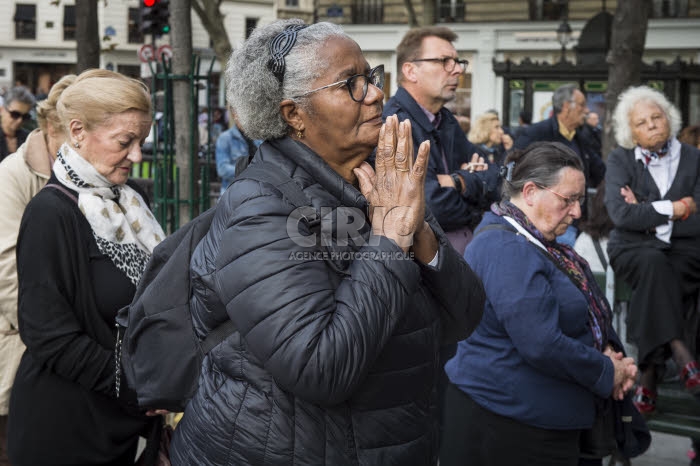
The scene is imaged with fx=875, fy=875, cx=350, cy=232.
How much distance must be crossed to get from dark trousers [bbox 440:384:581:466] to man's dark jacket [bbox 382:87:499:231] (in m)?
1.13

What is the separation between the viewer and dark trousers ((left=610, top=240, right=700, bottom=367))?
5.08 metres

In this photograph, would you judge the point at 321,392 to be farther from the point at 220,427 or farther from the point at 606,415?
the point at 606,415

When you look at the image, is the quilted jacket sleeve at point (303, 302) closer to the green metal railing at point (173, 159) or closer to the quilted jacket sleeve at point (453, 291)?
the quilted jacket sleeve at point (453, 291)

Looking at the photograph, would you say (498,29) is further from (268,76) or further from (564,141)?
(268,76)

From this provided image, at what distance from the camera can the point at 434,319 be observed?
7.88ft

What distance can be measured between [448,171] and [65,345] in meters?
2.69

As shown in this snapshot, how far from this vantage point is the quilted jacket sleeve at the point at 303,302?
6.66 feet

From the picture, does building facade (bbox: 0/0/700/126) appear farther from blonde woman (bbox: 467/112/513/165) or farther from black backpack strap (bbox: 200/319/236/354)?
black backpack strap (bbox: 200/319/236/354)

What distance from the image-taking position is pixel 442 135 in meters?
5.18

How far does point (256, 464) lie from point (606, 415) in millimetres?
2156

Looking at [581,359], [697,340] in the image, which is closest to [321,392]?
[581,359]

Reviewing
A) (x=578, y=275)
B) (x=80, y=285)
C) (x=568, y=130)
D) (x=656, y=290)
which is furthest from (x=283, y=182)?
(x=568, y=130)

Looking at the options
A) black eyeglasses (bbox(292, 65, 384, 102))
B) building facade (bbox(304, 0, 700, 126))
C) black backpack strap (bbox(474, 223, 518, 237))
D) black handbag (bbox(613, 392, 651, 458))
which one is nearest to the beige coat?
black eyeglasses (bbox(292, 65, 384, 102))

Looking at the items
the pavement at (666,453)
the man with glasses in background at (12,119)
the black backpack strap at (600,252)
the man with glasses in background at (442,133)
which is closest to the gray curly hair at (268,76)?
the man with glasses in background at (442,133)
